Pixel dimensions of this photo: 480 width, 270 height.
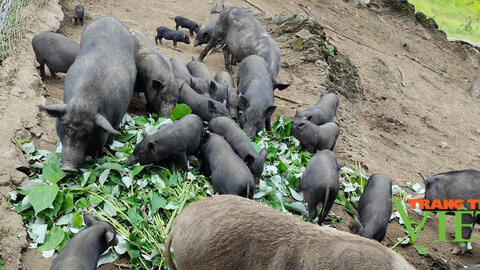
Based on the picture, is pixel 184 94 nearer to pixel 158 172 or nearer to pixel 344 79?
pixel 158 172

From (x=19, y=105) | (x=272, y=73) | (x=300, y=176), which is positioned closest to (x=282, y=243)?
(x=300, y=176)

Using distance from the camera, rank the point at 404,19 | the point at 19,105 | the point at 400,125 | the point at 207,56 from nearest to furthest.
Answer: the point at 19,105
the point at 400,125
the point at 207,56
the point at 404,19

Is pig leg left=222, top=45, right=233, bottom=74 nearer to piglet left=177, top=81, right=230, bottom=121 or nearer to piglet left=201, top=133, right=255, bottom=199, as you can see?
piglet left=177, top=81, right=230, bottom=121

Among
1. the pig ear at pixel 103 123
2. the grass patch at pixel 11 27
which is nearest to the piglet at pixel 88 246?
the pig ear at pixel 103 123

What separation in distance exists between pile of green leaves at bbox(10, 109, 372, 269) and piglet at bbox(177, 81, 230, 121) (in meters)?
0.66

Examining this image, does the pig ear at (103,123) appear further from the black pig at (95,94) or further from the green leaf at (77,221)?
the green leaf at (77,221)

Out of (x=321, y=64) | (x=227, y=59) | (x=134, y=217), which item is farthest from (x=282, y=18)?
(x=134, y=217)

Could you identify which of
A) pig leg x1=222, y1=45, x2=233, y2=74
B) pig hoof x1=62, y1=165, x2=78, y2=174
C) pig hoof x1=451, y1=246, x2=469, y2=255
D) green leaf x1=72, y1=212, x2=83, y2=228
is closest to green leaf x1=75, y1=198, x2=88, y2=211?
green leaf x1=72, y1=212, x2=83, y2=228

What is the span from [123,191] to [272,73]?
13.6 ft

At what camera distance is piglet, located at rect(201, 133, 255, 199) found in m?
A: 4.44

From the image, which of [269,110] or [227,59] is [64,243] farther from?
[227,59]

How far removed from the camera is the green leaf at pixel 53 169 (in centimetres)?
420

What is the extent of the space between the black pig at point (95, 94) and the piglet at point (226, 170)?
3.34ft

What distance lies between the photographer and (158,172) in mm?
4719
